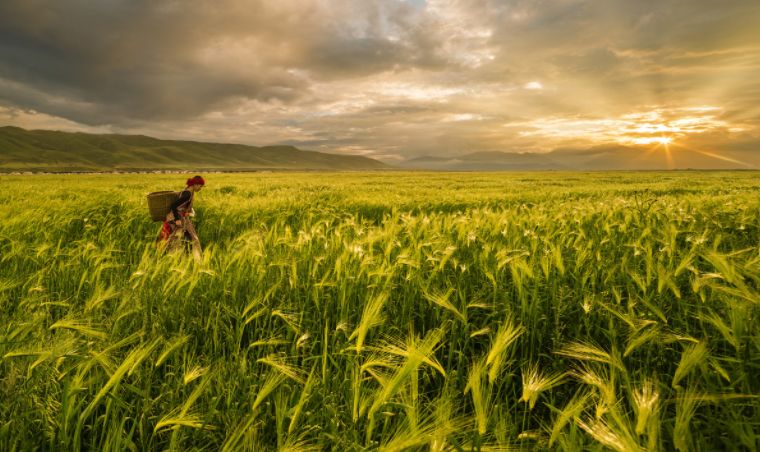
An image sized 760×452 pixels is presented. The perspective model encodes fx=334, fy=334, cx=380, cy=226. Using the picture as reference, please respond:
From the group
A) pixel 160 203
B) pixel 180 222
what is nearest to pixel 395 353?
pixel 180 222

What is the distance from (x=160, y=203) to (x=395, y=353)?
194 inches

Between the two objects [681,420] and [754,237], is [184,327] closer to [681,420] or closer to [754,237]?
[681,420]

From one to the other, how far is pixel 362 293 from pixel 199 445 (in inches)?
47.0

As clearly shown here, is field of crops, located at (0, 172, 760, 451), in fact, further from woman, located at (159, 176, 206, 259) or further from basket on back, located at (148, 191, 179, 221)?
basket on back, located at (148, 191, 179, 221)

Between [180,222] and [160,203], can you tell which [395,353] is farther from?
[160,203]

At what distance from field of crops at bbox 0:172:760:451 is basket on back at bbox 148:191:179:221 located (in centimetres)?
165

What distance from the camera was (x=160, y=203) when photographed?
16.0ft

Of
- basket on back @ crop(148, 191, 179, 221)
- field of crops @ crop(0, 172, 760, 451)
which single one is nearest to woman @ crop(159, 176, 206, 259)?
basket on back @ crop(148, 191, 179, 221)

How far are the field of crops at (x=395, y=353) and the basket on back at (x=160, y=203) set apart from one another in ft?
5.42

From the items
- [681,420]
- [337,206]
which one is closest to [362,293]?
[681,420]

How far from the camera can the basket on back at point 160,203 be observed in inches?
189

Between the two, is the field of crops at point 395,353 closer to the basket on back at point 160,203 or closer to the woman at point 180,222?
the woman at point 180,222

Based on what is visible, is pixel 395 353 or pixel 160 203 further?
pixel 160 203

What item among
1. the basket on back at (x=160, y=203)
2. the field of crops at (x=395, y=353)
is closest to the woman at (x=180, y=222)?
the basket on back at (x=160, y=203)
